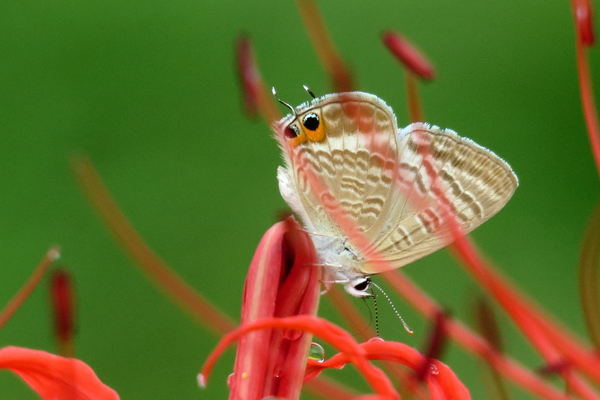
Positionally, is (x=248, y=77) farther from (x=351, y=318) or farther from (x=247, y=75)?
(x=351, y=318)

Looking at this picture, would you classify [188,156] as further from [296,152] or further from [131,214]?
[296,152]

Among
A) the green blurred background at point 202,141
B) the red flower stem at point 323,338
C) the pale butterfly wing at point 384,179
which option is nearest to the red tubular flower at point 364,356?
the red flower stem at point 323,338

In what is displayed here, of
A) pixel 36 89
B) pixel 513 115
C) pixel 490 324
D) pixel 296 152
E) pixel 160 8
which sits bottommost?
pixel 490 324

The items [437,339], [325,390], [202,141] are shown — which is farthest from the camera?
[202,141]

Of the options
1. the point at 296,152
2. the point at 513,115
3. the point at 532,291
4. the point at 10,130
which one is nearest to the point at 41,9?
the point at 10,130

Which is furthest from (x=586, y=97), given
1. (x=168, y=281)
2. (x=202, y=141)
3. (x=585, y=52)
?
(x=202, y=141)

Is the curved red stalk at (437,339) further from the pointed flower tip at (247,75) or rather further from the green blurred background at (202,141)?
the green blurred background at (202,141)

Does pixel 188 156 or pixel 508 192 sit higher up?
pixel 188 156

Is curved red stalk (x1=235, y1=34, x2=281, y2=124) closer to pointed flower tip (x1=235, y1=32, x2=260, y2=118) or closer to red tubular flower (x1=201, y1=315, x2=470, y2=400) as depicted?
pointed flower tip (x1=235, y1=32, x2=260, y2=118)
